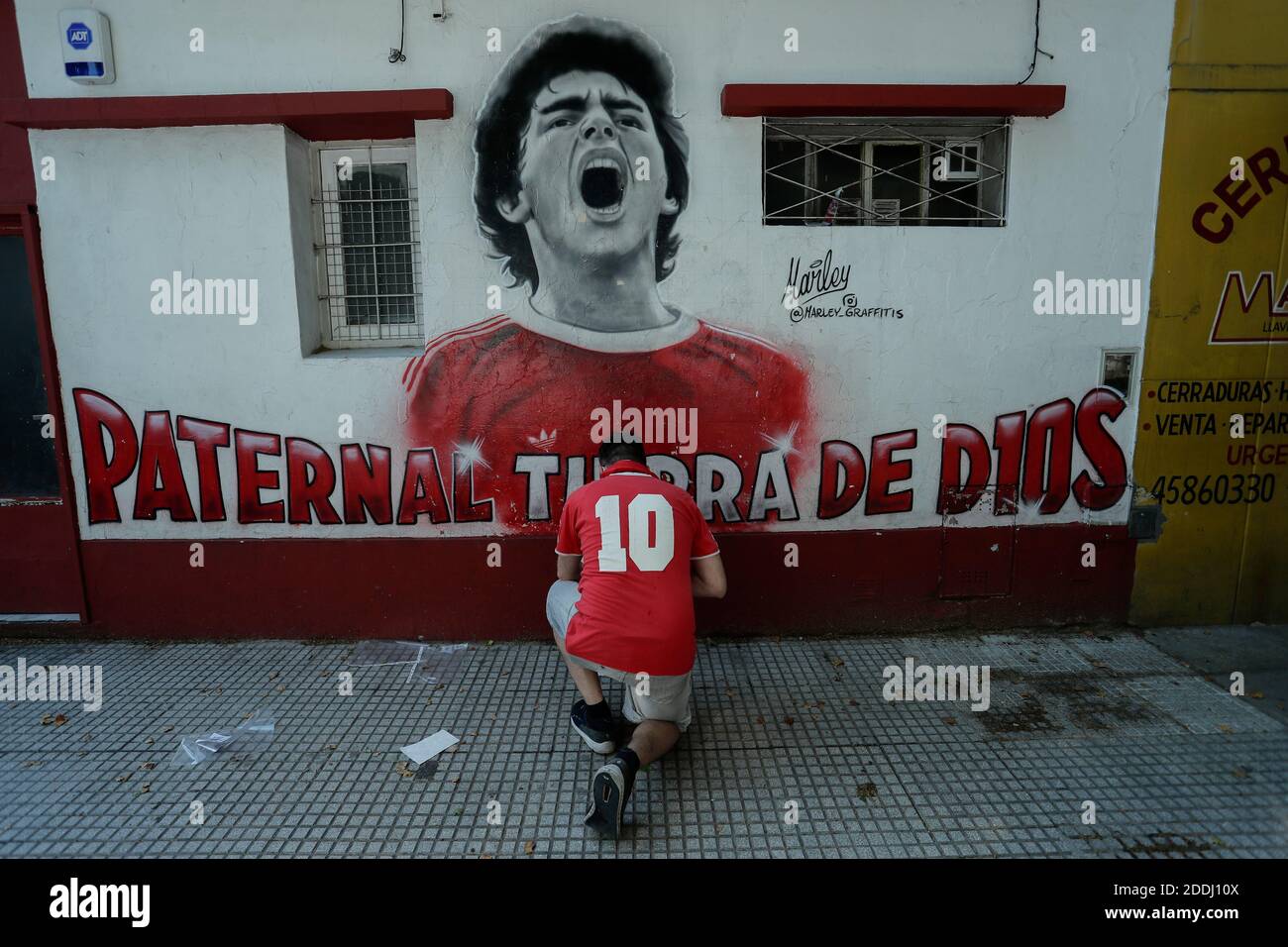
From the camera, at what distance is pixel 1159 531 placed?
5492 mm

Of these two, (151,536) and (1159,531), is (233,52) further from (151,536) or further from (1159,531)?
(1159,531)

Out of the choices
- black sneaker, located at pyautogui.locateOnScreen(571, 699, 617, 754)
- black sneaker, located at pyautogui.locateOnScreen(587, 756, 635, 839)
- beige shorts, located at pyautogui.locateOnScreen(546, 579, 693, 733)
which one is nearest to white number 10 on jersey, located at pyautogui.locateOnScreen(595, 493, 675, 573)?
beige shorts, located at pyautogui.locateOnScreen(546, 579, 693, 733)

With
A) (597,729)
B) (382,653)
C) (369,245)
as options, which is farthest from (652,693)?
(369,245)

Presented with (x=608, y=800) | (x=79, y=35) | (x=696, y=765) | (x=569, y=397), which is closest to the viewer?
(x=608, y=800)

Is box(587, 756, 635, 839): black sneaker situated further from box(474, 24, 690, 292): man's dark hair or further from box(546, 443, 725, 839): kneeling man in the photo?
box(474, 24, 690, 292): man's dark hair

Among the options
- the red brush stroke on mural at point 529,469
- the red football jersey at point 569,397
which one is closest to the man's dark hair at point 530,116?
the red football jersey at point 569,397

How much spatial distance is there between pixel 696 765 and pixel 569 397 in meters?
2.58

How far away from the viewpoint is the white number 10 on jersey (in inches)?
148

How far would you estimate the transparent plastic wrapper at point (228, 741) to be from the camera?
13.3 ft

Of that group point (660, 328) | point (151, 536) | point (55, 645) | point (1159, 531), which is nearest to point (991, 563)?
point (1159, 531)

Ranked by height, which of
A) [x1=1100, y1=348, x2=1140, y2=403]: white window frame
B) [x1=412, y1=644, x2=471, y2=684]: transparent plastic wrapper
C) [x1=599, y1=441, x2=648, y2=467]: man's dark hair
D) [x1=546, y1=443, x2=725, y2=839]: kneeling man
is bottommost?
[x1=412, y1=644, x2=471, y2=684]: transparent plastic wrapper

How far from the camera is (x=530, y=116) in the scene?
16.3 ft

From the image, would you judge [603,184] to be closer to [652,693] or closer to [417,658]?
[652,693]

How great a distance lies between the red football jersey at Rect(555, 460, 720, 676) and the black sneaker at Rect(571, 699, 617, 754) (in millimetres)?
425
